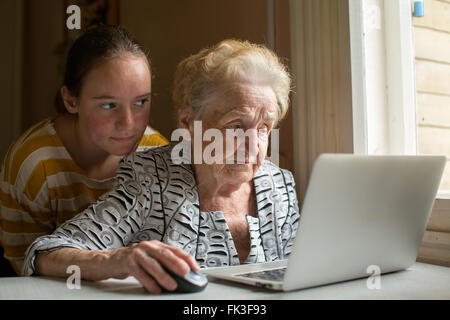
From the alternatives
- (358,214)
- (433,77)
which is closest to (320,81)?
(433,77)

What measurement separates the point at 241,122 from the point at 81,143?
26.3 inches

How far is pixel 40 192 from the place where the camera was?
4.87ft

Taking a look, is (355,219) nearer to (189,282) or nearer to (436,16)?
(189,282)

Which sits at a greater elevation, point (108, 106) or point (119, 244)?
point (108, 106)

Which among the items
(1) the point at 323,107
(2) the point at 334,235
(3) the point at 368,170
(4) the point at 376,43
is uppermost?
(4) the point at 376,43

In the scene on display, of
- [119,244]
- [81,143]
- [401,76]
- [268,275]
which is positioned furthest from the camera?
[81,143]

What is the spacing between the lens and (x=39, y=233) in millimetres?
1527

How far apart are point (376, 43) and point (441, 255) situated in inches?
24.4

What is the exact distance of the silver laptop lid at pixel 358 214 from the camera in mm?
721

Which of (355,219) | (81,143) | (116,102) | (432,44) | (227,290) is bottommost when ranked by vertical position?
(227,290)

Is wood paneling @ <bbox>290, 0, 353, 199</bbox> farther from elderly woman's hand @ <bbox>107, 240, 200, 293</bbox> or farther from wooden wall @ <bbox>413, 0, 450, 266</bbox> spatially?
elderly woman's hand @ <bbox>107, 240, 200, 293</bbox>

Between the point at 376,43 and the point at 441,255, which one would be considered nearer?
the point at 441,255

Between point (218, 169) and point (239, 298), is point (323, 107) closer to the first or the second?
point (218, 169)
